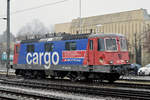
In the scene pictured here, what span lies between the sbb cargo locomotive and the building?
27.5 m

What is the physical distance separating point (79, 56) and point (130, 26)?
4220cm

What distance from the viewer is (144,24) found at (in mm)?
58625

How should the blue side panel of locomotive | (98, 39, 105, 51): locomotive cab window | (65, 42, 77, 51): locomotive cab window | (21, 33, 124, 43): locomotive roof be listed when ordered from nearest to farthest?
(98, 39, 105, 51): locomotive cab window
(21, 33, 124, 43): locomotive roof
the blue side panel of locomotive
(65, 42, 77, 51): locomotive cab window

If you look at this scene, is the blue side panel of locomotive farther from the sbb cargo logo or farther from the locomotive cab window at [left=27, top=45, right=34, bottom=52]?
the locomotive cab window at [left=27, top=45, right=34, bottom=52]

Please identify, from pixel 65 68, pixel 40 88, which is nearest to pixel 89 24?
pixel 65 68

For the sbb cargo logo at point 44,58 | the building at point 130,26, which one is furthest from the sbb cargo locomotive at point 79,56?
the building at point 130,26

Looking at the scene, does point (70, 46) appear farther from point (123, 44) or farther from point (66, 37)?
point (123, 44)

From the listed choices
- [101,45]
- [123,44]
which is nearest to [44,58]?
[101,45]

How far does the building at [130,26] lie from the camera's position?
183 feet

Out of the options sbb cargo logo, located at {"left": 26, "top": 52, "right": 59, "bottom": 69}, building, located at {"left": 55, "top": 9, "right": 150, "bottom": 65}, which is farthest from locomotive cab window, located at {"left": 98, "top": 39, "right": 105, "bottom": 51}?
building, located at {"left": 55, "top": 9, "right": 150, "bottom": 65}

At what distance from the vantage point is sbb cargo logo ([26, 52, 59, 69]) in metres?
21.5

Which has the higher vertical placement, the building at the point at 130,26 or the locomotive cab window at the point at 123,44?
the building at the point at 130,26

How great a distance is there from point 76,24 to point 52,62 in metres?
44.1

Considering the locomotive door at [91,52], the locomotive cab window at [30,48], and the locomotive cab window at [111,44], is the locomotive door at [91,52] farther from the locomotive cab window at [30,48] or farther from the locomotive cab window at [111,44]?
the locomotive cab window at [30,48]
